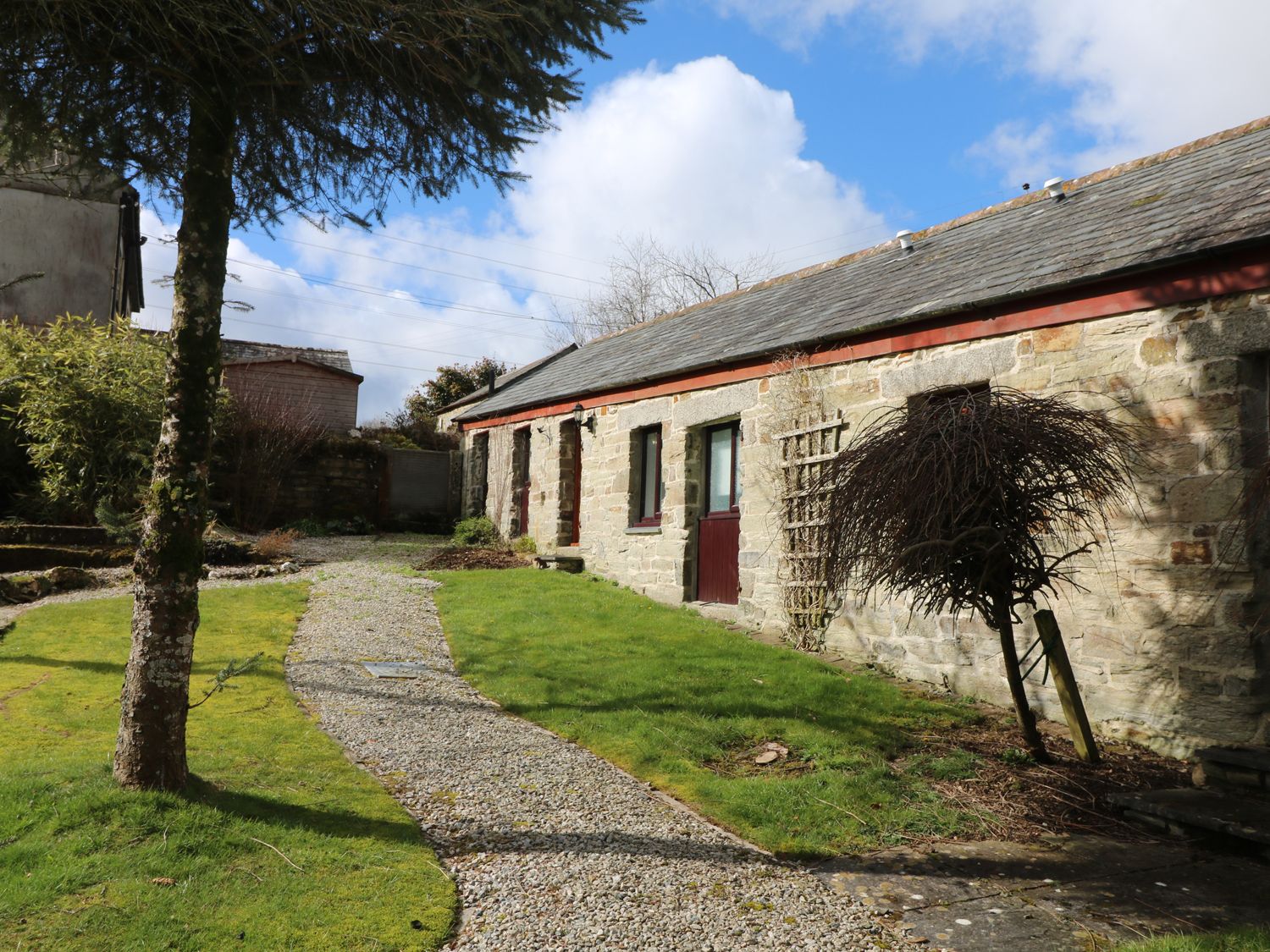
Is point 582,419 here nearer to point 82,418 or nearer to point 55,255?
point 82,418

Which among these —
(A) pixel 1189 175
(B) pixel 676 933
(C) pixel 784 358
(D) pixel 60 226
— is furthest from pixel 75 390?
(A) pixel 1189 175

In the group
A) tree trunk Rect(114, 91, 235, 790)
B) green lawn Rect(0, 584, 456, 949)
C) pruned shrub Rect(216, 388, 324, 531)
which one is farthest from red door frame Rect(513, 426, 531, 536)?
tree trunk Rect(114, 91, 235, 790)

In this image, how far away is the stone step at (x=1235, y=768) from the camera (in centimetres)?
542

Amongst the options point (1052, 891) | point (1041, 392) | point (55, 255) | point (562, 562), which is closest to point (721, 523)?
point (562, 562)

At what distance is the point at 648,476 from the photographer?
13242 millimetres

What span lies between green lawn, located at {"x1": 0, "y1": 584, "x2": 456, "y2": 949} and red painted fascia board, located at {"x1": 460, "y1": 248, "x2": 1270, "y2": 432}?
20.6 feet

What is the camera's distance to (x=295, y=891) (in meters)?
3.70

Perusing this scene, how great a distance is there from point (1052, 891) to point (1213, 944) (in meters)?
0.79

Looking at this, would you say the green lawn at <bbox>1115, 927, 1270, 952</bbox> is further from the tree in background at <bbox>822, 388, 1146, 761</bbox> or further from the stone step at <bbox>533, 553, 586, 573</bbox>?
the stone step at <bbox>533, 553, 586, 573</bbox>

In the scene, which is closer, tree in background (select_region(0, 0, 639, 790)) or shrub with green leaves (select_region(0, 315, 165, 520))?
tree in background (select_region(0, 0, 639, 790))

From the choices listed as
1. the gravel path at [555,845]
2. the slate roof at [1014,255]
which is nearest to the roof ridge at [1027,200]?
the slate roof at [1014,255]

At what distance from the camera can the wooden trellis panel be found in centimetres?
933

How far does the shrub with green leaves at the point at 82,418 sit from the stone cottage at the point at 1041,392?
22.3ft

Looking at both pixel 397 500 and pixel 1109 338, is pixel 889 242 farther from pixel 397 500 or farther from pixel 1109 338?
pixel 397 500
